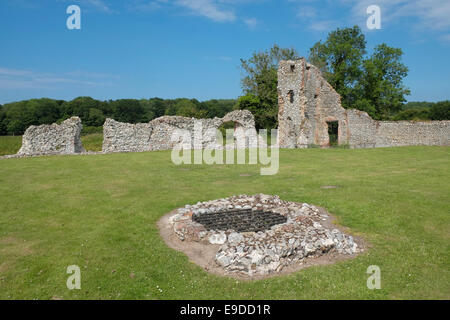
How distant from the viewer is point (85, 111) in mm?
65500

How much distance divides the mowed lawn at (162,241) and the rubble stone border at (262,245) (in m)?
0.28

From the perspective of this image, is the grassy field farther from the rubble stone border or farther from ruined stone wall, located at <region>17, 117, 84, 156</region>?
the rubble stone border

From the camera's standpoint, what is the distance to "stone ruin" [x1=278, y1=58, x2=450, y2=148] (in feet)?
90.8

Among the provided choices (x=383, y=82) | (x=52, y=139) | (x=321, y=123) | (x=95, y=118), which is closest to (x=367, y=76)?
(x=383, y=82)

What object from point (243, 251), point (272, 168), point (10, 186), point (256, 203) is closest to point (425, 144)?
point (272, 168)

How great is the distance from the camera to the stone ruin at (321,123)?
2769 cm

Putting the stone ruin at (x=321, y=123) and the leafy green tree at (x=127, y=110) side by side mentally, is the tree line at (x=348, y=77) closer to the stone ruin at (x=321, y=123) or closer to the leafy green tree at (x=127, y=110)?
the stone ruin at (x=321, y=123)

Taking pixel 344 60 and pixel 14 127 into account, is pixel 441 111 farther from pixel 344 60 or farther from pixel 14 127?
pixel 14 127

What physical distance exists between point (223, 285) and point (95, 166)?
558 inches

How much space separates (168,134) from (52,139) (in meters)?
8.95

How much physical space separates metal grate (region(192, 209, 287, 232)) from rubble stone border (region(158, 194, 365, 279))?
281mm

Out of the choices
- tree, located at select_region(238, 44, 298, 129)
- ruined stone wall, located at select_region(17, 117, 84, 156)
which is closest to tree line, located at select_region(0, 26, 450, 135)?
tree, located at select_region(238, 44, 298, 129)
